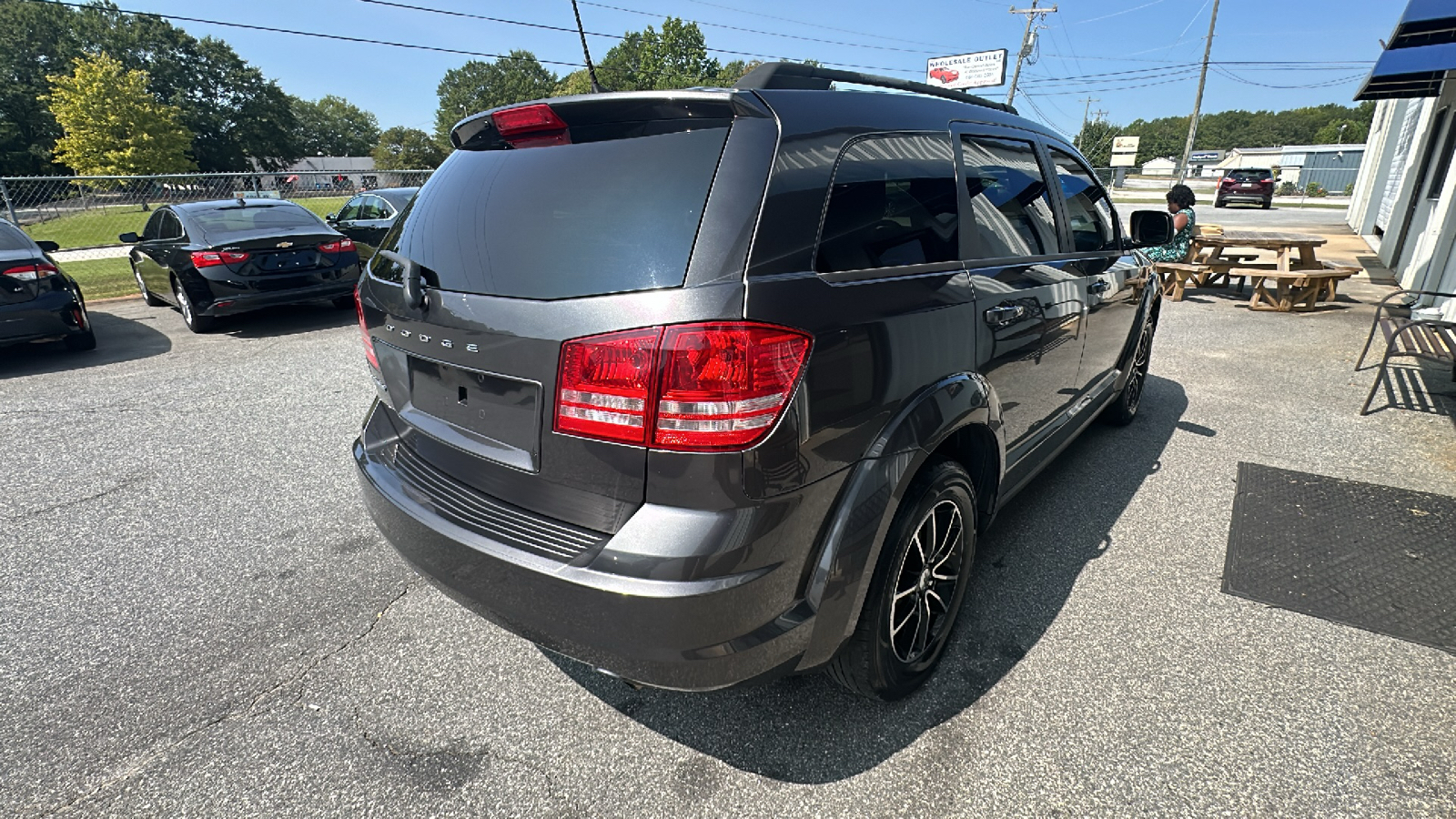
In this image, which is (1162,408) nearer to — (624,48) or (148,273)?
(148,273)

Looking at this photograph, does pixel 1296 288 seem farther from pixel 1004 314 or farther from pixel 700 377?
→ pixel 700 377

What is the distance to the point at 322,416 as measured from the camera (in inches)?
190

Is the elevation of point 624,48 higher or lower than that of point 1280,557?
higher

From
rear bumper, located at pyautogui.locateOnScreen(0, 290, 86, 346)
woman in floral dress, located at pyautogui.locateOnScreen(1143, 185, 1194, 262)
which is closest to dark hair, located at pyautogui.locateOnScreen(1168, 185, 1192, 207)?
woman in floral dress, located at pyautogui.locateOnScreen(1143, 185, 1194, 262)

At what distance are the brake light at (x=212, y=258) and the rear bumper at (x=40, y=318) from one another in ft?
3.47

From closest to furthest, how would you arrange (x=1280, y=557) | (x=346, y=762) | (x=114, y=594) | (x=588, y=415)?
1. (x=588, y=415)
2. (x=346, y=762)
3. (x=114, y=594)
4. (x=1280, y=557)

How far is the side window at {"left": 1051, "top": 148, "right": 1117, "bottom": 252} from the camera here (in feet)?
10.5

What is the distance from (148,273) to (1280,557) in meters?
11.5

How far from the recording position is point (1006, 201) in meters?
2.55

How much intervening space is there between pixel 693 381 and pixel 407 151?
91.8 metres

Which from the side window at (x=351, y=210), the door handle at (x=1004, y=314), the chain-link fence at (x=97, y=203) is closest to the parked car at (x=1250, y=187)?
the side window at (x=351, y=210)

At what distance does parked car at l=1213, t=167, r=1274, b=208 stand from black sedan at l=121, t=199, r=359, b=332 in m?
36.7

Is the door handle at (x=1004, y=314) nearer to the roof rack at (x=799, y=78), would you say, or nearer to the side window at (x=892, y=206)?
the side window at (x=892, y=206)

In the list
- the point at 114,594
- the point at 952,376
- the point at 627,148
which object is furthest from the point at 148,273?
the point at 952,376
